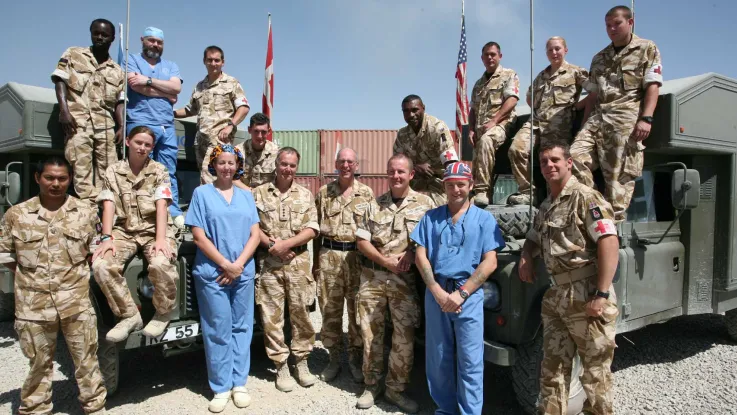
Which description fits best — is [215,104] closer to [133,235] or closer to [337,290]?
[133,235]

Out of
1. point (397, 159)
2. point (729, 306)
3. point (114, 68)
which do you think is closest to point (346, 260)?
point (397, 159)

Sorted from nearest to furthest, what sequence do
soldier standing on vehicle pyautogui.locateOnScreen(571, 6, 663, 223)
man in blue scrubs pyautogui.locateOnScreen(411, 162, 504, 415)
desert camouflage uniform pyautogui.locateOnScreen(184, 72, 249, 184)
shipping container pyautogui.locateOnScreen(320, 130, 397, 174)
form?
man in blue scrubs pyautogui.locateOnScreen(411, 162, 504, 415)
soldier standing on vehicle pyautogui.locateOnScreen(571, 6, 663, 223)
desert camouflage uniform pyautogui.locateOnScreen(184, 72, 249, 184)
shipping container pyautogui.locateOnScreen(320, 130, 397, 174)

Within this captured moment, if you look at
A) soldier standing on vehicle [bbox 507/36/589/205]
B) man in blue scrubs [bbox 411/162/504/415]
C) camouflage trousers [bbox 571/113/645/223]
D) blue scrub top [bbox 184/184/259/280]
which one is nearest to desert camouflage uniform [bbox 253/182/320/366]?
blue scrub top [bbox 184/184/259/280]

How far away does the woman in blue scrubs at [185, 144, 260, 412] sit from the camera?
3914 mm

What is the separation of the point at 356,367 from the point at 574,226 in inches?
91.0

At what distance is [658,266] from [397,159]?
2306 mm

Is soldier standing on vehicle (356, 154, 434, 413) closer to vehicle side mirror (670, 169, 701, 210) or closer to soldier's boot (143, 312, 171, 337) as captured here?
soldier's boot (143, 312, 171, 337)

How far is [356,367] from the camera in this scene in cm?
455

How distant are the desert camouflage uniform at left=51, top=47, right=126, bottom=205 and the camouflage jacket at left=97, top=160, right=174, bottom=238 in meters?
Answer: 1.12

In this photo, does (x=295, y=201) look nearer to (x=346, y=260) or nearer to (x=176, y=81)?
(x=346, y=260)

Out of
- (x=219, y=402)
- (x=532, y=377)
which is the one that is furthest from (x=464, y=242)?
(x=219, y=402)

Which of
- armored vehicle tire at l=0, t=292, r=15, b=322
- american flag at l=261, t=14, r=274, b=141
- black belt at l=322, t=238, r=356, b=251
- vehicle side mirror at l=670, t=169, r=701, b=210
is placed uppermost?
american flag at l=261, t=14, r=274, b=141

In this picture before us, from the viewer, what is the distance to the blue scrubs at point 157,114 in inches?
205

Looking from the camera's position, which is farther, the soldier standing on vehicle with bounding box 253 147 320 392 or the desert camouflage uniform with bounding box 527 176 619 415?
the soldier standing on vehicle with bounding box 253 147 320 392
